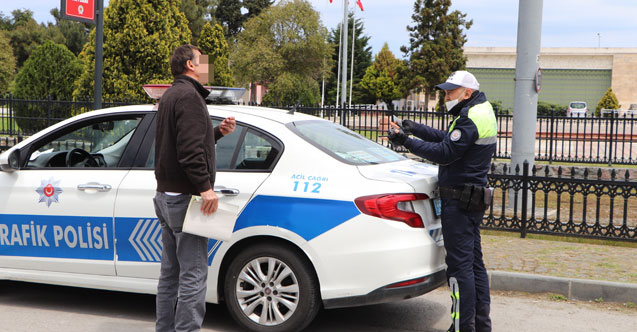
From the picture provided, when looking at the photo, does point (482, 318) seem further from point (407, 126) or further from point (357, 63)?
point (357, 63)

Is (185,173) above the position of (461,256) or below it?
above

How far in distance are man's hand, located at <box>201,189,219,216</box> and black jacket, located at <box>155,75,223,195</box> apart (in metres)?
0.03

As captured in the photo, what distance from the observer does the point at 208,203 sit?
3.86 metres

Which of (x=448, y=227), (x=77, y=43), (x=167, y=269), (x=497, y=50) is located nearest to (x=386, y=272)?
(x=448, y=227)

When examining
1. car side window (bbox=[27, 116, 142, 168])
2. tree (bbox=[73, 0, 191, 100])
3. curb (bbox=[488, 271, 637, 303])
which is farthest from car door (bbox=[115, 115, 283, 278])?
tree (bbox=[73, 0, 191, 100])

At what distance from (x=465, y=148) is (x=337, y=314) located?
71.9 inches

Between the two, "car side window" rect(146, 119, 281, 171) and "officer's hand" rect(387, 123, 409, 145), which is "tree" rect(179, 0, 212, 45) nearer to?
"car side window" rect(146, 119, 281, 171)

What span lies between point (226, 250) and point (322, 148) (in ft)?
3.23

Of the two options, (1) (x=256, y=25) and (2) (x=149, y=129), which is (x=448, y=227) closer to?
(2) (x=149, y=129)

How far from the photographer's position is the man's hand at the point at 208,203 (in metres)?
3.85

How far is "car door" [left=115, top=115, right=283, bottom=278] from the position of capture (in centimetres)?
477

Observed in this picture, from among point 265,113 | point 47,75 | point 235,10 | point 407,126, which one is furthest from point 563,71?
point 265,113

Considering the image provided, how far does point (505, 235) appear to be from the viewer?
8.82 meters

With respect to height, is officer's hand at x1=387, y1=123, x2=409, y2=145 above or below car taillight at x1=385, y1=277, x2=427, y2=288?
above
